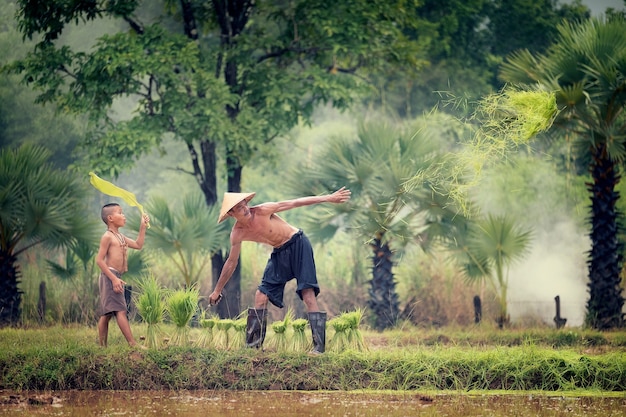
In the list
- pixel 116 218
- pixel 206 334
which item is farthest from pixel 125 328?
pixel 116 218

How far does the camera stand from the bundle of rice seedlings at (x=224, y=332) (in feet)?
42.5

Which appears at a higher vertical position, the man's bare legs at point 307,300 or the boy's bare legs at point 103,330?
the man's bare legs at point 307,300

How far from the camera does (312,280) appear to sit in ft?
41.8

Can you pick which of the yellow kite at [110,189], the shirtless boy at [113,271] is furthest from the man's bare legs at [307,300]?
the yellow kite at [110,189]

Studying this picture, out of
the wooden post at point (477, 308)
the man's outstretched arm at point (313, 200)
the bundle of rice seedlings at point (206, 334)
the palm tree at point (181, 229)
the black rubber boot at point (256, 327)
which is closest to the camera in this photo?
the man's outstretched arm at point (313, 200)

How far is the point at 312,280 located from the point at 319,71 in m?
7.28

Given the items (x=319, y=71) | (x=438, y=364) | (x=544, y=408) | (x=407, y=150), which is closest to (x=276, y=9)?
(x=319, y=71)


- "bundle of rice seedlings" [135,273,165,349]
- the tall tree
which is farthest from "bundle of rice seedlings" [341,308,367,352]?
the tall tree

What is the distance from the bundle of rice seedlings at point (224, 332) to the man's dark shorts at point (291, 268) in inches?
20.8

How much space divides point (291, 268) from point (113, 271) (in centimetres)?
211

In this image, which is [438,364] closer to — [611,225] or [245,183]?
[611,225]

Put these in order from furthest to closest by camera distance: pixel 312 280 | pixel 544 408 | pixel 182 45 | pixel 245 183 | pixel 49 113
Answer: pixel 245 183, pixel 49 113, pixel 182 45, pixel 312 280, pixel 544 408

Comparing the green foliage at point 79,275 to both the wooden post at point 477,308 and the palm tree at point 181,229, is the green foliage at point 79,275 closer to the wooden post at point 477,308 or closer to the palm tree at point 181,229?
the palm tree at point 181,229

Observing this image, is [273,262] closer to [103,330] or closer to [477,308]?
[103,330]
